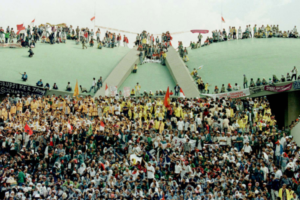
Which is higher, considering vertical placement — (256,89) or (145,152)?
(256,89)

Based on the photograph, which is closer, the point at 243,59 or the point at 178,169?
the point at 178,169

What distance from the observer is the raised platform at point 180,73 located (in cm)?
3267

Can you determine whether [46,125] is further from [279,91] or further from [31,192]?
[279,91]

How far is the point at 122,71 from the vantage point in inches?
1417

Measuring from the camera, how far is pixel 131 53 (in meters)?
38.8

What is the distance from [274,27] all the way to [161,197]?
2915cm

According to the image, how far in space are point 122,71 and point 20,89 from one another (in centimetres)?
878

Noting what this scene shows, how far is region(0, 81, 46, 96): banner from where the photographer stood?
31812mm

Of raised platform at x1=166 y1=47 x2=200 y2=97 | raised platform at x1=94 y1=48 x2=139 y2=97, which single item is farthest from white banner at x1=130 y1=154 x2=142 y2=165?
raised platform at x1=94 y1=48 x2=139 y2=97

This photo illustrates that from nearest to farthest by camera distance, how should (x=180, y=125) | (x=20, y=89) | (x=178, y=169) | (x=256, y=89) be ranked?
(x=178, y=169), (x=180, y=125), (x=256, y=89), (x=20, y=89)

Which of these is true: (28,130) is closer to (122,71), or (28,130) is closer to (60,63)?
(122,71)

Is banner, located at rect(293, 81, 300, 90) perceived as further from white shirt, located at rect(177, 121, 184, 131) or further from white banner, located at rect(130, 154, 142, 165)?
white banner, located at rect(130, 154, 142, 165)

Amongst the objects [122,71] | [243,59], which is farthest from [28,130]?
[243,59]

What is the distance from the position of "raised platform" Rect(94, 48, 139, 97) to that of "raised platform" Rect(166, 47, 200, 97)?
3182 millimetres
